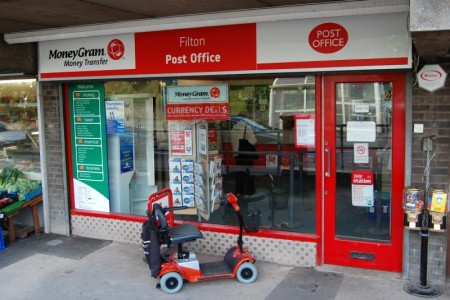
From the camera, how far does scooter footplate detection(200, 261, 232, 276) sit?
4914 millimetres

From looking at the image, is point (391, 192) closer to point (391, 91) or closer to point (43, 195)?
point (391, 91)

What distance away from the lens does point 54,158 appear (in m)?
6.57

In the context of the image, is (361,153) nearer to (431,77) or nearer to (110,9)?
(431,77)

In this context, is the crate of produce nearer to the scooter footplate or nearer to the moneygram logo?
the moneygram logo

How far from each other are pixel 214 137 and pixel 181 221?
1.15 meters

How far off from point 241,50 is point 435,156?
7.42 feet

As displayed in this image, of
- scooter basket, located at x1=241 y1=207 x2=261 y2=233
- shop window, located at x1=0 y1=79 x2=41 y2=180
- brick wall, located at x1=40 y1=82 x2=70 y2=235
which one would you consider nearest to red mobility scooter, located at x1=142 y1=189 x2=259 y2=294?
scooter basket, located at x1=241 y1=207 x2=261 y2=233

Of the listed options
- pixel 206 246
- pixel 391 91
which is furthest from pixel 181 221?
pixel 391 91

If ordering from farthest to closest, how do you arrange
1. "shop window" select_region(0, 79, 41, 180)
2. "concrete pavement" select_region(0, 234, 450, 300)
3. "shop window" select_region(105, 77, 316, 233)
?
"shop window" select_region(0, 79, 41, 180)
"shop window" select_region(105, 77, 316, 233)
"concrete pavement" select_region(0, 234, 450, 300)

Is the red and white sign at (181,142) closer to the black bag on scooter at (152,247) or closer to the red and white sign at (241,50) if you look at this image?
the red and white sign at (241,50)

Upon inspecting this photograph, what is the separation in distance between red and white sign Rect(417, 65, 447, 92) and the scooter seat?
2670 mm

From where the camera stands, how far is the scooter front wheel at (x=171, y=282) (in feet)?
15.4

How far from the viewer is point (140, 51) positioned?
5629mm

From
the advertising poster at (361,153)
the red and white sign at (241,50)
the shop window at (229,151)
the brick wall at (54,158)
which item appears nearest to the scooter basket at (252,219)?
the shop window at (229,151)
